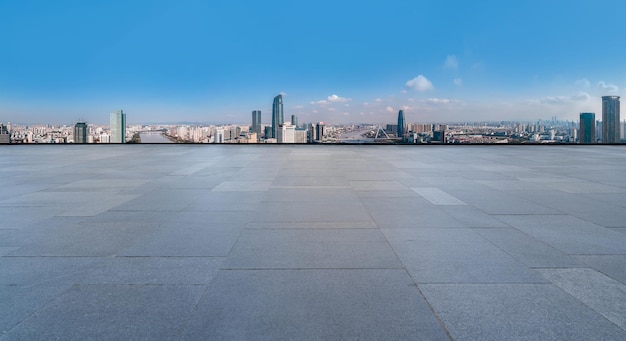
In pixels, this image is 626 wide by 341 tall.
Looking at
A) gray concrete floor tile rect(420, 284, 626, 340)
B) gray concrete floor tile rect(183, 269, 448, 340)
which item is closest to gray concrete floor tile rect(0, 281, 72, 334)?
gray concrete floor tile rect(183, 269, 448, 340)

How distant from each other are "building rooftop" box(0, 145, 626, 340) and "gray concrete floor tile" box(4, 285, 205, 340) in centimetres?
2

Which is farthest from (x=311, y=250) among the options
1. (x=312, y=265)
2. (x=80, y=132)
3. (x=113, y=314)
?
(x=80, y=132)

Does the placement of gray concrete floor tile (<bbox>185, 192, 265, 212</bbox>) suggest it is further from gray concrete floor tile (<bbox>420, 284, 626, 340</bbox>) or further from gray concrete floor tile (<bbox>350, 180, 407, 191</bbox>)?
gray concrete floor tile (<bbox>420, 284, 626, 340</bbox>)

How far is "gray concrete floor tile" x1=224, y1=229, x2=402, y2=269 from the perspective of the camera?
4.14 meters

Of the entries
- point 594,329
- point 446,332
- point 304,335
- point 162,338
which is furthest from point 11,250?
point 594,329

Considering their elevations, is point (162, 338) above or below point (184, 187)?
below

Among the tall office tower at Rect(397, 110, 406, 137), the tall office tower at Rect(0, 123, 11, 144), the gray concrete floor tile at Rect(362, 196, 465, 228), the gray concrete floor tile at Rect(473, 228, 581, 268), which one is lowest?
the gray concrete floor tile at Rect(473, 228, 581, 268)

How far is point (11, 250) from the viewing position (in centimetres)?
459

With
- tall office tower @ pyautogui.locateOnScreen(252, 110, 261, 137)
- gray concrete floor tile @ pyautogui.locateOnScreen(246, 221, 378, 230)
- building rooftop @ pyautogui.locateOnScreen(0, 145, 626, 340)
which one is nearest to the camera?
building rooftop @ pyautogui.locateOnScreen(0, 145, 626, 340)

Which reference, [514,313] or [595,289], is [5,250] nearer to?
[514,313]

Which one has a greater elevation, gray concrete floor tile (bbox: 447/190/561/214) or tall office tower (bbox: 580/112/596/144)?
tall office tower (bbox: 580/112/596/144)

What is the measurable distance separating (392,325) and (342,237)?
225cm

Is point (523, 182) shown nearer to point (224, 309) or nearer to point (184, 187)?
point (184, 187)

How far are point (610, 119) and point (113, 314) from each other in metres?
35.6
